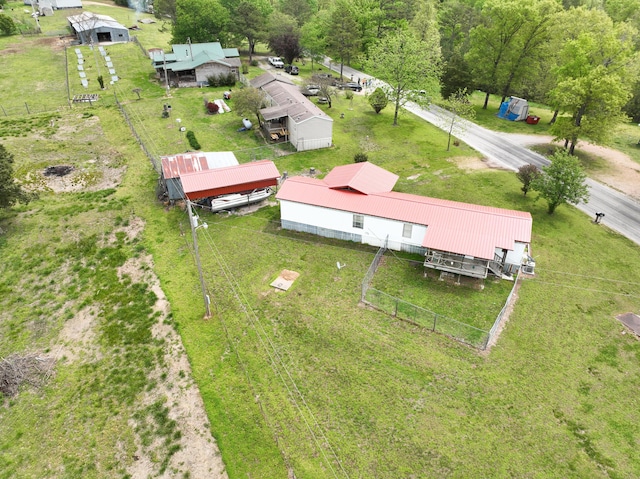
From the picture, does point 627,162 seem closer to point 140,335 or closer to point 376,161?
point 376,161

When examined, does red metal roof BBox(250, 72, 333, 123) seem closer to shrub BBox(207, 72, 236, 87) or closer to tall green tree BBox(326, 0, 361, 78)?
shrub BBox(207, 72, 236, 87)

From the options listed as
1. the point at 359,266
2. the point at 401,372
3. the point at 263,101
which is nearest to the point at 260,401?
the point at 401,372

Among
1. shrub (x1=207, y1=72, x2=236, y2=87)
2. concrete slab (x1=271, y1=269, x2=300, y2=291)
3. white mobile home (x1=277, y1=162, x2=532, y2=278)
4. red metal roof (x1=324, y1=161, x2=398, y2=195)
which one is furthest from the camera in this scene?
shrub (x1=207, y1=72, x2=236, y2=87)

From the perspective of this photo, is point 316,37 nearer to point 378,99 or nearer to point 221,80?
point 221,80

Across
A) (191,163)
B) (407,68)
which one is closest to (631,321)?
(191,163)

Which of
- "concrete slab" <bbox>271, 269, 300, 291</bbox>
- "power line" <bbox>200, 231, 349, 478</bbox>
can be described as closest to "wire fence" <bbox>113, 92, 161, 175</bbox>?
"power line" <bbox>200, 231, 349, 478</bbox>

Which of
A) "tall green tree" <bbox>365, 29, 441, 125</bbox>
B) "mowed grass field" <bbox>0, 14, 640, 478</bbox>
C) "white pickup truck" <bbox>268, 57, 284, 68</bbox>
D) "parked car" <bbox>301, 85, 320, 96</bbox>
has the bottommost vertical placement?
"mowed grass field" <bbox>0, 14, 640, 478</bbox>

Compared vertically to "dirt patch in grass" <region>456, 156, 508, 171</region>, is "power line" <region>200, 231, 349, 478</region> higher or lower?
lower
